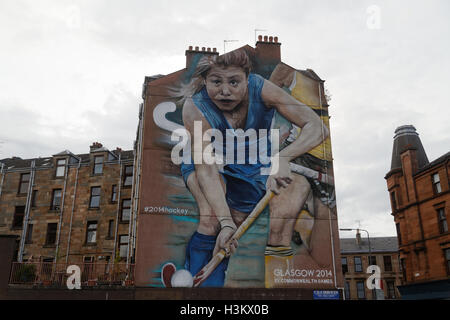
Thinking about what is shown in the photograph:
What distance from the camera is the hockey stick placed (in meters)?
25.9

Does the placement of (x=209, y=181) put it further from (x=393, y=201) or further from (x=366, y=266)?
(x=366, y=266)

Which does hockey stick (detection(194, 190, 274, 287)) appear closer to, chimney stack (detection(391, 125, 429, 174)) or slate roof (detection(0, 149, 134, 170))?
slate roof (detection(0, 149, 134, 170))

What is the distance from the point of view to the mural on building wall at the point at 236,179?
1035 inches

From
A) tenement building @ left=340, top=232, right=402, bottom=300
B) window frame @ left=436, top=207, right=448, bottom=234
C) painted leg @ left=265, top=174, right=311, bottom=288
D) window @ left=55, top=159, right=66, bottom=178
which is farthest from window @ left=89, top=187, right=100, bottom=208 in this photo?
tenement building @ left=340, top=232, right=402, bottom=300

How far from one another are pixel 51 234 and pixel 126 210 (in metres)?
7.25

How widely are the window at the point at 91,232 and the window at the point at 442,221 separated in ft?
98.9

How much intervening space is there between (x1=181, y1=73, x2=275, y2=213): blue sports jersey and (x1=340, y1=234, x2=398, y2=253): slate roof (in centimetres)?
4445

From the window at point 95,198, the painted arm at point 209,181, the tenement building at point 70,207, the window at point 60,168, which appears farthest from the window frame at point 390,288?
the window at point 60,168

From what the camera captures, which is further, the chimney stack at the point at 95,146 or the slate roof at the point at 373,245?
the slate roof at the point at 373,245

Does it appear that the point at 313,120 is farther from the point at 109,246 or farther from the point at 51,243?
the point at 51,243

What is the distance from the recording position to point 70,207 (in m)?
40.9

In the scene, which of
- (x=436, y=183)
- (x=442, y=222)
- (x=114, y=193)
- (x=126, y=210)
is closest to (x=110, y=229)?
(x=126, y=210)

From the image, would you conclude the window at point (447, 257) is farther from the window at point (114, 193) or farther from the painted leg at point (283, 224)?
the window at point (114, 193)
